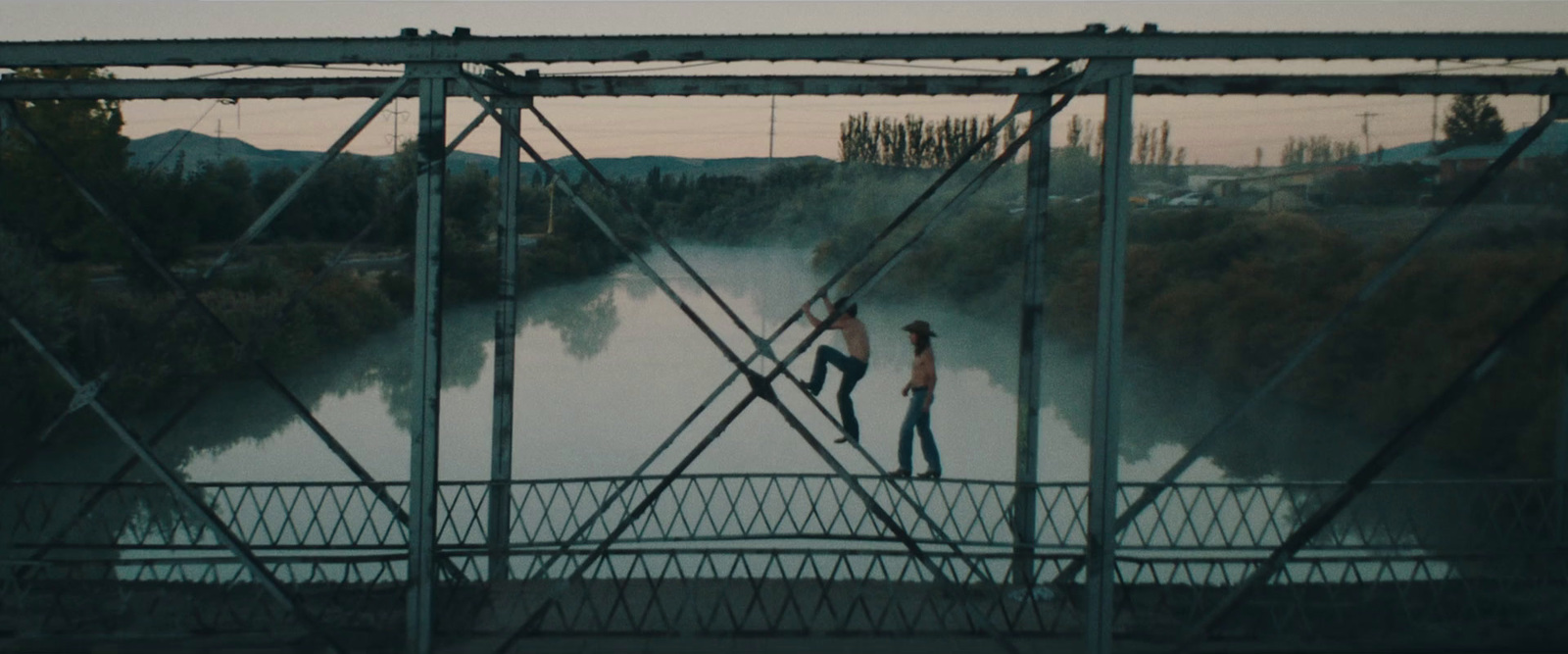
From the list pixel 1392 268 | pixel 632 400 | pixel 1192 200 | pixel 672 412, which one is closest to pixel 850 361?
pixel 1392 268

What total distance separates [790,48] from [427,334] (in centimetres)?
244

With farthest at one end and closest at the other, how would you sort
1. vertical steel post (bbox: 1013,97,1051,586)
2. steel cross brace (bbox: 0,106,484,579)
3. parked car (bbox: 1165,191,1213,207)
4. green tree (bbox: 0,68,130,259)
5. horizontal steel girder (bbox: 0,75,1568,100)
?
parked car (bbox: 1165,191,1213,207)
green tree (bbox: 0,68,130,259)
vertical steel post (bbox: 1013,97,1051,586)
steel cross brace (bbox: 0,106,484,579)
horizontal steel girder (bbox: 0,75,1568,100)

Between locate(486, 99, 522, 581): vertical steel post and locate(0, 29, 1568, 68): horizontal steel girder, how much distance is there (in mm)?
1899

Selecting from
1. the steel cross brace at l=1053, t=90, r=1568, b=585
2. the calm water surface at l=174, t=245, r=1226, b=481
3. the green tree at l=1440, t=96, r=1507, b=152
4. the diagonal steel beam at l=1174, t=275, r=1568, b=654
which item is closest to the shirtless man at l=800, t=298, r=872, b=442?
the steel cross brace at l=1053, t=90, r=1568, b=585

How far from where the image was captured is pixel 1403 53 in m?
6.20

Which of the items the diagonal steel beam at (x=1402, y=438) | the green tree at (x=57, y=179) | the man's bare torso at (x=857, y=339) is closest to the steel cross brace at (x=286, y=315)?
the man's bare torso at (x=857, y=339)

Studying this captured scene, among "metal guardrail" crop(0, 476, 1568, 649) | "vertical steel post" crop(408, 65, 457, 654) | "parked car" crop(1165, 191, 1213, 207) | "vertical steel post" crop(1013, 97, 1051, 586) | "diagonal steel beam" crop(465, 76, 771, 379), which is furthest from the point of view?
"parked car" crop(1165, 191, 1213, 207)

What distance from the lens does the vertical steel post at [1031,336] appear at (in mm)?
8039

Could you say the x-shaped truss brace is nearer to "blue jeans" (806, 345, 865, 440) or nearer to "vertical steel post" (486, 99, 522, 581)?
"vertical steel post" (486, 99, 522, 581)

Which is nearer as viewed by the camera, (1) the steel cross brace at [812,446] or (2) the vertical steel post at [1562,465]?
(1) the steel cross brace at [812,446]

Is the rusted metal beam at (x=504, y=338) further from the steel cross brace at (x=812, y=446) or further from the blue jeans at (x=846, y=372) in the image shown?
the blue jeans at (x=846, y=372)

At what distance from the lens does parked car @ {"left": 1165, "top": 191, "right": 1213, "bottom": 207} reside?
34.9 metres

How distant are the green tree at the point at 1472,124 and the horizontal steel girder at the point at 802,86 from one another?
2541 centimetres

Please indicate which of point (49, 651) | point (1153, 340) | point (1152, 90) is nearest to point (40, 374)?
point (49, 651)
